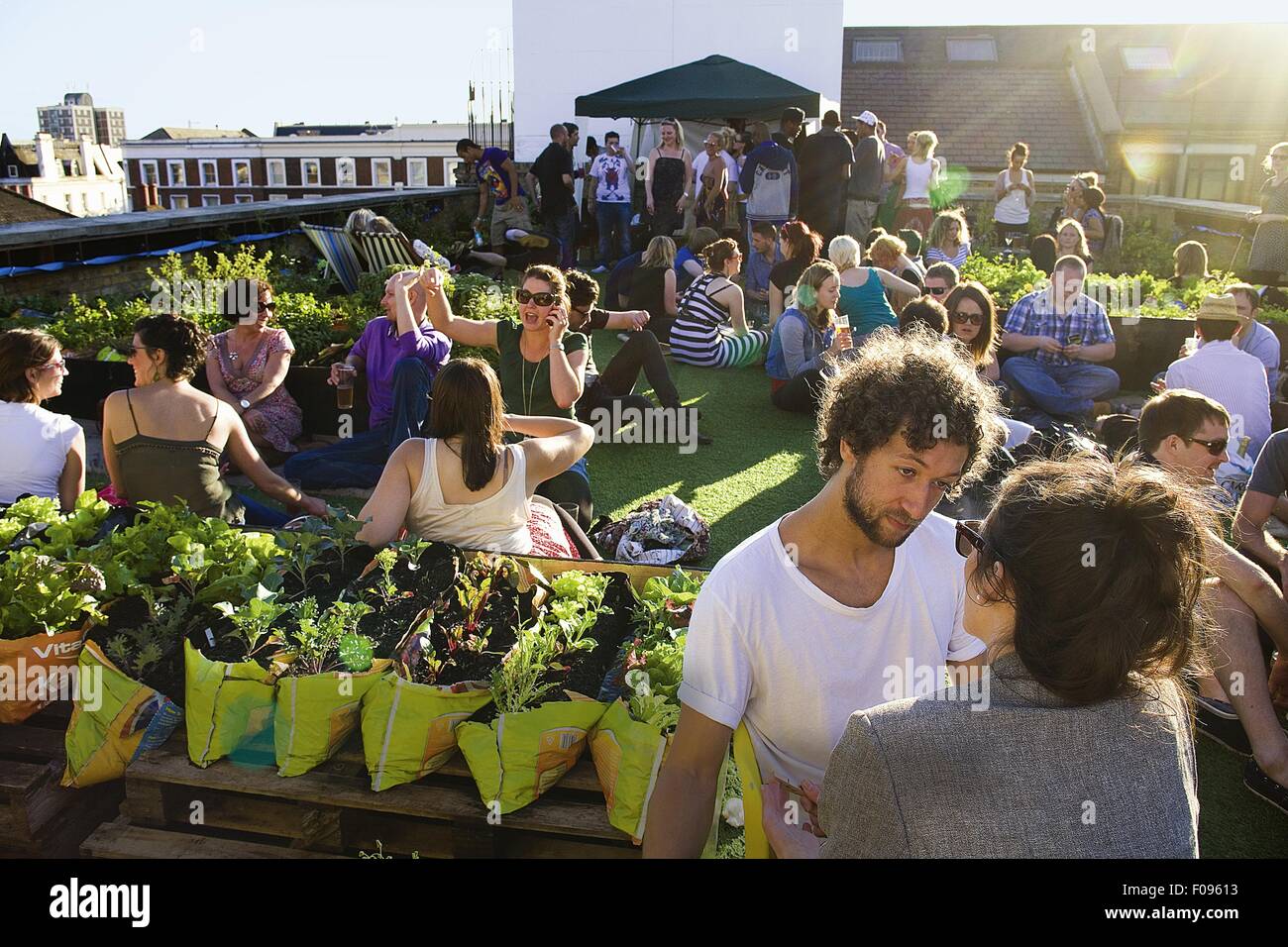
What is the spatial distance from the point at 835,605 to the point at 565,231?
37.1ft

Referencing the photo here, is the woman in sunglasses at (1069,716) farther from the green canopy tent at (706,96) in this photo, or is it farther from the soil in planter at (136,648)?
the green canopy tent at (706,96)

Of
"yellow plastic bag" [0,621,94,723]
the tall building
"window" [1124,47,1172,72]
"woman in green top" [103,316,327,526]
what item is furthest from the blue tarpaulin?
the tall building

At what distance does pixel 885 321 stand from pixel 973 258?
290 centimetres

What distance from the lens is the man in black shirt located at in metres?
10.5

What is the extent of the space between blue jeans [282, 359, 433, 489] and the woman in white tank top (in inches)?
81.9

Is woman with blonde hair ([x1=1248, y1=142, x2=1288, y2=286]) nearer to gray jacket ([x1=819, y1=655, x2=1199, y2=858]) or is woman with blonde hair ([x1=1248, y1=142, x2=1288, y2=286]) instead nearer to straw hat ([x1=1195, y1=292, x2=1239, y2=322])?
straw hat ([x1=1195, y1=292, x2=1239, y2=322])

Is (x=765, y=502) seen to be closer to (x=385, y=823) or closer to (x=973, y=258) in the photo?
(x=385, y=823)

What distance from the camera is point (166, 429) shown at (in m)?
4.20

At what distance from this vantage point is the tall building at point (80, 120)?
6673 inches

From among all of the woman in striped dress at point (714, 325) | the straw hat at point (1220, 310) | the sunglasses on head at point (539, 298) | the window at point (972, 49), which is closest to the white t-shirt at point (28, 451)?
the sunglasses on head at point (539, 298)

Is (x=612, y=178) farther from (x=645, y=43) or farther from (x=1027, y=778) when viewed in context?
(x=1027, y=778)

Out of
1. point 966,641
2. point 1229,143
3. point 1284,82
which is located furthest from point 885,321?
point 1284,82

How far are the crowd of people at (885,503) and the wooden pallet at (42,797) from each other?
1128mm

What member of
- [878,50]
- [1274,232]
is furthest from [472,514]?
[878,50]
